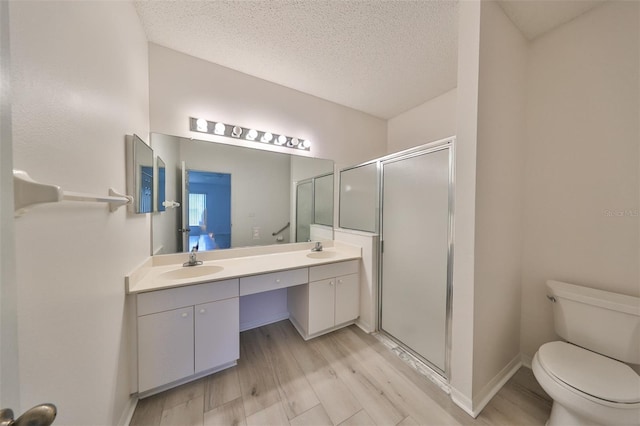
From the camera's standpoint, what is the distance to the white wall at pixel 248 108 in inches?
67.0

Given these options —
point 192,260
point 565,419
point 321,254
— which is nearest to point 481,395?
point 565,419

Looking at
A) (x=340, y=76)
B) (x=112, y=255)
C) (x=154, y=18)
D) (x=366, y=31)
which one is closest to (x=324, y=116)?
(x=340, y=76)

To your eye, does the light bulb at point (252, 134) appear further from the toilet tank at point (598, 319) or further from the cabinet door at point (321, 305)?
the toilet tank at point (598, 319)

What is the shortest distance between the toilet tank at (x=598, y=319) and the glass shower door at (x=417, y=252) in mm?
729

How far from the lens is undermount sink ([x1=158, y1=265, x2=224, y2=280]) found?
1.61 meters

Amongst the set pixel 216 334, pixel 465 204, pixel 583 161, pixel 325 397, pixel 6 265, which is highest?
pixel 583 161

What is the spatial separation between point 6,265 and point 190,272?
1437 millimetres

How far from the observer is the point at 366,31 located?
1519mm

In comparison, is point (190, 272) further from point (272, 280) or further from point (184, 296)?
point (272, 280)

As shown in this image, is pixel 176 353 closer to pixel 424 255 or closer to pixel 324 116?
pixel 424 255

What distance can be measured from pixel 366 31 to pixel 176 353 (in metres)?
2.62

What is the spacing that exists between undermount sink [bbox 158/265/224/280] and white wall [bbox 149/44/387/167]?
3.77 feet

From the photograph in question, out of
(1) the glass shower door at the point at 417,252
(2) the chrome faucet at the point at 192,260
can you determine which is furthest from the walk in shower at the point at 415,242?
(2) the chrome faucet at the point at 192,260

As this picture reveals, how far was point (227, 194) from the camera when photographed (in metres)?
2.05
